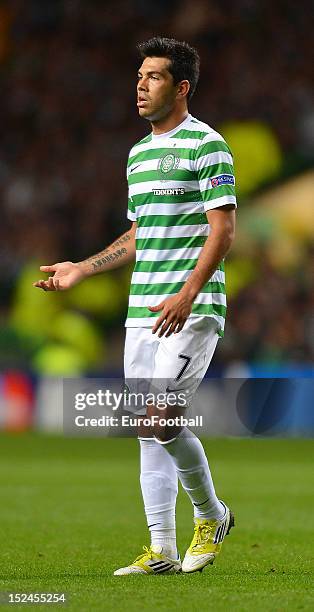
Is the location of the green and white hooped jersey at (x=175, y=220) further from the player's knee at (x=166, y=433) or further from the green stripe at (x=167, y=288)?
the player's knee at (x=166, y=433)

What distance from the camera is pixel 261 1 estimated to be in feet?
65.0

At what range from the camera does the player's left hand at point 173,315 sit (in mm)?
4309

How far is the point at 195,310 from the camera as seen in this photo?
4574 millimetres

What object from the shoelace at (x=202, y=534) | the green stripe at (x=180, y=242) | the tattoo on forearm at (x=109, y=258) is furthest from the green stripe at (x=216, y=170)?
the shoelace at (x=202, y=534)

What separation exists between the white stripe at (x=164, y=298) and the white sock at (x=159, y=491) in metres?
0.51

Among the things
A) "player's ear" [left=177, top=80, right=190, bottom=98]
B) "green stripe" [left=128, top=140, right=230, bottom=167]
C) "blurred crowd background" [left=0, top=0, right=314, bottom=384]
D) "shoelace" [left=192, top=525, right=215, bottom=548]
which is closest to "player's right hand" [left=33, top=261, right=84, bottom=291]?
"green stripe" [left=128, top=140, right=230, bottom=167]

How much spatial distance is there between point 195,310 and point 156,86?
84 centimetres

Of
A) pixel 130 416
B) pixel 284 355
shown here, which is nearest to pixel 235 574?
pixel 130 416

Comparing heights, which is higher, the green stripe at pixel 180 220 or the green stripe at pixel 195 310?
the green stripe at pixel 180 220

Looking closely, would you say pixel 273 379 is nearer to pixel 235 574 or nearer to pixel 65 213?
pixel 65 213

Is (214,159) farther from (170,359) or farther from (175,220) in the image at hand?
(170,359)

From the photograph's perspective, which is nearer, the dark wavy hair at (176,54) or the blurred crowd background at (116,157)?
the dark wavy hair at (176,54)

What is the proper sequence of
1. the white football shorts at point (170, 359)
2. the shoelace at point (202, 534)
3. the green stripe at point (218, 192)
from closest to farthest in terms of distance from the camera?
1. the green stripe at point (218, 192)
2. the white football shorts at point (170, 359)
3. the shoelace at point (202, 534)

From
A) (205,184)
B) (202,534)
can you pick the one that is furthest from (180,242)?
(202,534)
